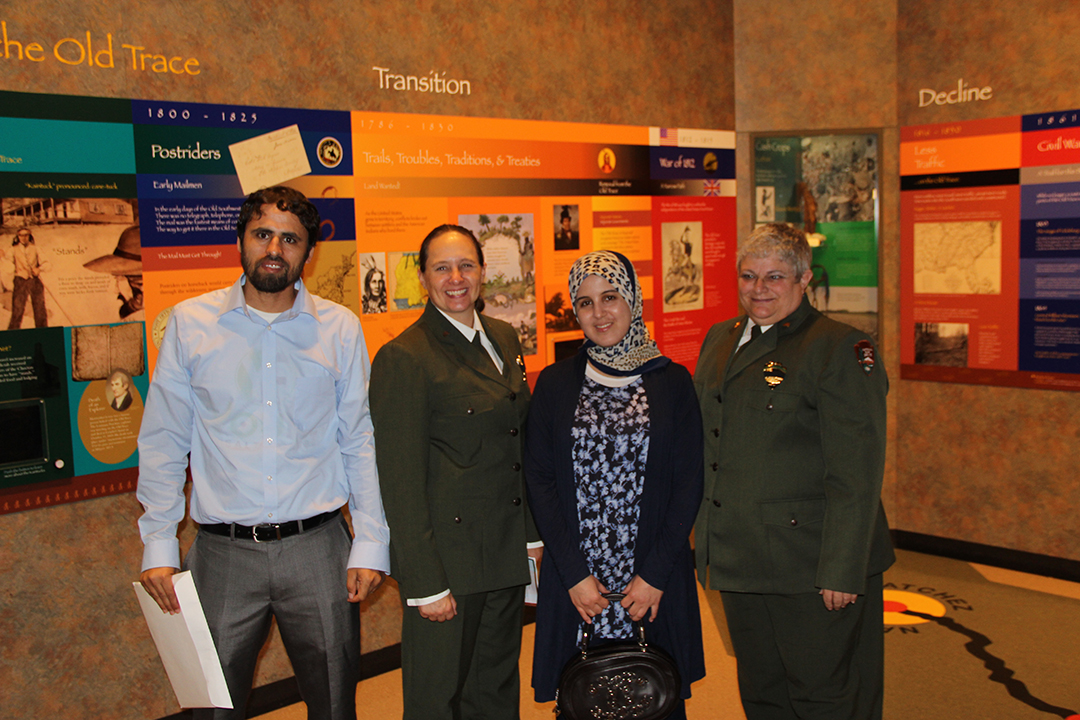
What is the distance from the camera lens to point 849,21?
4.97 meters

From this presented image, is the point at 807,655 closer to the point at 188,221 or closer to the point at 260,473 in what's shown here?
the point at 260,473

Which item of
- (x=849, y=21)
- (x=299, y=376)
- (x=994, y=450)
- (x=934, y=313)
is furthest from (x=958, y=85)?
(x=299, y=376)

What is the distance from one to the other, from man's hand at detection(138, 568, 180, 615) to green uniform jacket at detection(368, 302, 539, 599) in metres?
0.57

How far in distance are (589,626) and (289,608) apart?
2.70 feet

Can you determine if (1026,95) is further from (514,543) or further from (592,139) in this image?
(514,543)

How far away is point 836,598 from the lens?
230 cm

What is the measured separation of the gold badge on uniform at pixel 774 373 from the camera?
2361 mm

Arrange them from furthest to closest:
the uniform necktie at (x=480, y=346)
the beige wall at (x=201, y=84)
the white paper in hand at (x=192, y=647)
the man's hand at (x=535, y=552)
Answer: the beige wall at (x=201, y=84), the man's hand at (x=535, y=552), the uniform necktie at (x=480, y=346), the white paper in hand at (x=192, y=647)

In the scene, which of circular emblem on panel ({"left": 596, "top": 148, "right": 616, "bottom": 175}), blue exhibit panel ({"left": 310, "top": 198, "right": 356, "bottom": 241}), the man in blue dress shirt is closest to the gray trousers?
the man in blue dress shirt

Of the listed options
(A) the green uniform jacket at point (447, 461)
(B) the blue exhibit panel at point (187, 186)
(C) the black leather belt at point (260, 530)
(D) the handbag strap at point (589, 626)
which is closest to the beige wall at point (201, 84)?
(B) the blue exhibit panel at point (187, 186)

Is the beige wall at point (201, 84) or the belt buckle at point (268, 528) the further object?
the beige wall at point (201, 84)

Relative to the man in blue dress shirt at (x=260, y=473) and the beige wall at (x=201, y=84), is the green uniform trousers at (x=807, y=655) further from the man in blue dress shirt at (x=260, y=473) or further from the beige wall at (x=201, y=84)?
the beige wall at (x=201, y=84)

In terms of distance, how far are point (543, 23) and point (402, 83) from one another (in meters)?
0.92

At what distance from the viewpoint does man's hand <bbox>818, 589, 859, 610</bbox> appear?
230 centimetres
